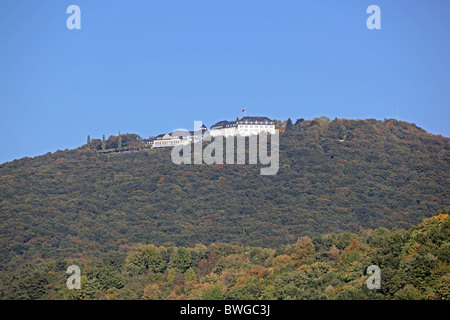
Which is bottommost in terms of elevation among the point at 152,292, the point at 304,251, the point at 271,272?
the point at 152,292

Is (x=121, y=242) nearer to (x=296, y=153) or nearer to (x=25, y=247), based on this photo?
(x=25, y=247)

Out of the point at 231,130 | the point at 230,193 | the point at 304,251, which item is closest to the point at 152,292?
the point at 304,251

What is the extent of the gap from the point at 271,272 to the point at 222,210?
69948 millimetres

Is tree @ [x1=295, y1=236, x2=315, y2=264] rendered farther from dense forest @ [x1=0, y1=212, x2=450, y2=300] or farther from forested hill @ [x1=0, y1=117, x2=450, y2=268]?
forested hill @ [x1=0, y1=117, x2=450, y2=268]

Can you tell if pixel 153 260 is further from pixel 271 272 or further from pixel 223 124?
pixel 223 124

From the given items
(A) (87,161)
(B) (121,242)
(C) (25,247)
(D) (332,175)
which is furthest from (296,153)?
(C) (25,247)

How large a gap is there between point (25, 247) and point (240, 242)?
108 feet

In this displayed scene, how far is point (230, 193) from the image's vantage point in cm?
16288

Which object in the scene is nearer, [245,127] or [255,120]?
[245,127]

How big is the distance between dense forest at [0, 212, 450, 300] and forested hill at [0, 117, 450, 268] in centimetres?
3085

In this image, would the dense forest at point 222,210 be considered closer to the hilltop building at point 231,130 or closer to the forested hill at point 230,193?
the forested hill at point 230,193

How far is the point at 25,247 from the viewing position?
129125 millimetres

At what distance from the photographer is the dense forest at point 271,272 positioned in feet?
208

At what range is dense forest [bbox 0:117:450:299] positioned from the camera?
276 feet
